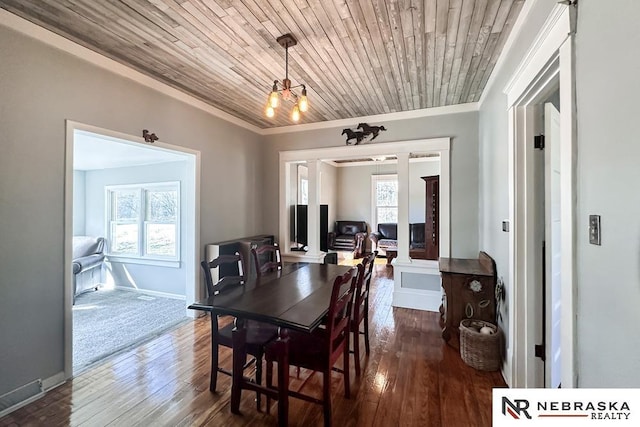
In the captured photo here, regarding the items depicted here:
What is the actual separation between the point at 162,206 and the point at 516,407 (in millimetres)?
5236

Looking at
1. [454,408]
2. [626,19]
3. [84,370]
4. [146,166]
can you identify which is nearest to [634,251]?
[626,19]

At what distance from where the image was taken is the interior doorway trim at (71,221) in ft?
7.31

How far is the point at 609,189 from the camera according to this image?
96cm

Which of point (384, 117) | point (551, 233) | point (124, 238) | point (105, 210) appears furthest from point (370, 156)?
point (105, 210)

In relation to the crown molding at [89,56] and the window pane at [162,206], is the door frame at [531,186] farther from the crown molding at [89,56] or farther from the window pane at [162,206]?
the window pane at [162,206]

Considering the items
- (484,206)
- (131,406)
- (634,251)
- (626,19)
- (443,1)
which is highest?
(443,1)

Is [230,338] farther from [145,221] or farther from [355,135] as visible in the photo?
[145,221]

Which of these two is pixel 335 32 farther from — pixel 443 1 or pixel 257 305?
pixel 257 305

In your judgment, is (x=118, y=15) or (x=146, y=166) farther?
(x=146, y=166)

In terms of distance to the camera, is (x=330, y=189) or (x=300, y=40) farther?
(x=330, y=189)

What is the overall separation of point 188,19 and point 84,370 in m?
2.99

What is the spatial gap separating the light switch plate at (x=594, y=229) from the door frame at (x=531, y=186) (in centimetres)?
10

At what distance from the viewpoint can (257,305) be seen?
182cm

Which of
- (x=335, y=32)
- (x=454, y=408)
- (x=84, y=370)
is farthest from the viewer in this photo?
(x=84, y=370)
